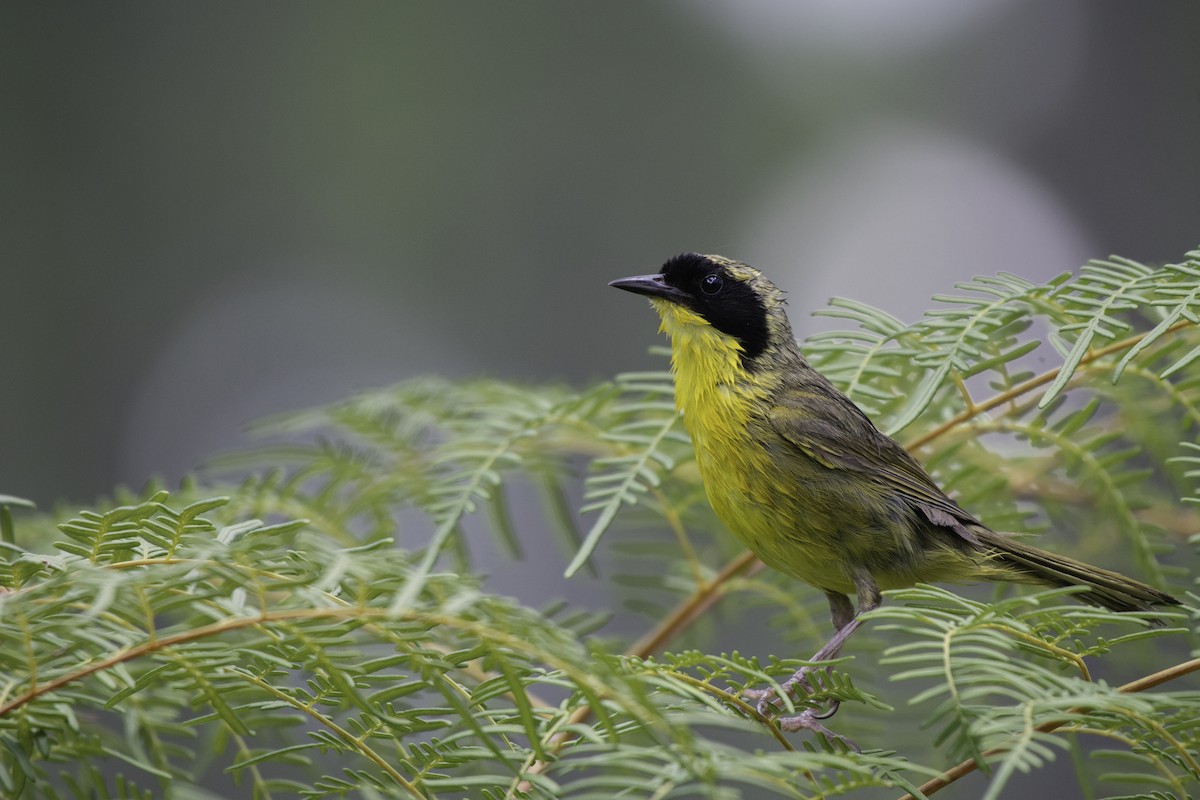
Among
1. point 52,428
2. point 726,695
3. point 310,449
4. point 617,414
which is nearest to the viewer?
point 726,695

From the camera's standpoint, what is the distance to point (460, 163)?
430 inches

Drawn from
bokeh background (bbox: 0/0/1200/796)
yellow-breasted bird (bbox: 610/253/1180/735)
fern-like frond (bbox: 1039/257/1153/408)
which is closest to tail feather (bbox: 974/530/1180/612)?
yellow-breasted bird (bbox: 610/253/1180/735)

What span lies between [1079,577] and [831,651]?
62 cm

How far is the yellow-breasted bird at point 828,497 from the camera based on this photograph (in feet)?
8.82

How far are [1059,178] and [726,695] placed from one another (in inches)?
410

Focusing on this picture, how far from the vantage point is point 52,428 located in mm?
9273

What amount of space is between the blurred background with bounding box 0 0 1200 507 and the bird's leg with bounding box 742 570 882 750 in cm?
721

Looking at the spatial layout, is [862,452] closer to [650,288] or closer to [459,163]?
[650,288]

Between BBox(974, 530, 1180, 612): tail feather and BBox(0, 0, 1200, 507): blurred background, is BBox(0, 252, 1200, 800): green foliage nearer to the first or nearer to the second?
BBox(974, 530, 1180, 612): tail feather

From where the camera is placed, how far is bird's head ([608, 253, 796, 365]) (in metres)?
3.32

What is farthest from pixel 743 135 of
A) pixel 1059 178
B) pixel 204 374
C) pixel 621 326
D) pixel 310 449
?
pixel 310 449

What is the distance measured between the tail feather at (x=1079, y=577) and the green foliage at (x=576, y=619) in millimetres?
75

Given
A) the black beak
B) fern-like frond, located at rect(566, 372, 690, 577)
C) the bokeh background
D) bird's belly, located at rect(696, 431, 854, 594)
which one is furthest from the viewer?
the bokeh background

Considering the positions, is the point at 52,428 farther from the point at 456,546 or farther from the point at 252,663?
the point at 252,663
